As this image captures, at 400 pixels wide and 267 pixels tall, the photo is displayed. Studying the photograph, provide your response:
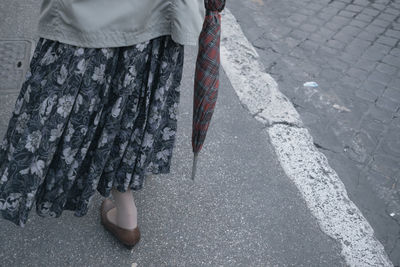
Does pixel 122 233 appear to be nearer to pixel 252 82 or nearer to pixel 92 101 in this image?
pixel 92 101

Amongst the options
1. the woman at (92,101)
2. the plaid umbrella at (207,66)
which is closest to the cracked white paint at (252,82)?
the plaid umbrella at (207,66)

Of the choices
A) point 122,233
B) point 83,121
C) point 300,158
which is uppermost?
point 83,121

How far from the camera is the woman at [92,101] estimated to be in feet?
4.54

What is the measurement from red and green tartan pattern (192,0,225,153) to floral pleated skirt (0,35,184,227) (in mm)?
92

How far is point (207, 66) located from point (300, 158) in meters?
1.25

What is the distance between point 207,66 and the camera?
66.4 inches

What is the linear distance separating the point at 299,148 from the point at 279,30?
5.30 ft

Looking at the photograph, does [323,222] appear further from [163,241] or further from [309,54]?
[309,54]

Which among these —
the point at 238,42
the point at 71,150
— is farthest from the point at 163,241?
the point at 238,42

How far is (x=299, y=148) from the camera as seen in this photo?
276 cm

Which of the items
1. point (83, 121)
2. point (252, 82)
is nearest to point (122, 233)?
point (83, 121)

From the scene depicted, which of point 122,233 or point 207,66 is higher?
point 207,66

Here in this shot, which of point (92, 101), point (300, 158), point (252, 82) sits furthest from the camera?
point (252, 82)

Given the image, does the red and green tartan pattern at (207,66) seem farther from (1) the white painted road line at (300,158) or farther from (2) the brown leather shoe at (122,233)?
(1) the white painted road line at (300,158)
